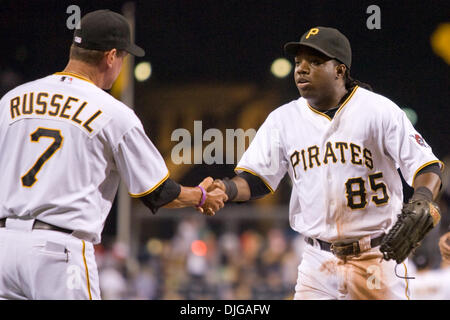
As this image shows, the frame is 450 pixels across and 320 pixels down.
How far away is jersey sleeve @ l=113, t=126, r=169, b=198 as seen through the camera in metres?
3.27

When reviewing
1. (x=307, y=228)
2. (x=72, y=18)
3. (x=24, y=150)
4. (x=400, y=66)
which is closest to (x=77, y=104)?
(x=24, y=150)

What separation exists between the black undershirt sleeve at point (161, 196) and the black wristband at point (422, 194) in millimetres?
1211

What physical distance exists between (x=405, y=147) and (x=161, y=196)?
1.35 metres

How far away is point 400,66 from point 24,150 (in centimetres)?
597

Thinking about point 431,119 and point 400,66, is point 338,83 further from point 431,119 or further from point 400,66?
point 431,119

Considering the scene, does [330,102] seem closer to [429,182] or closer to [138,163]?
[429,182]

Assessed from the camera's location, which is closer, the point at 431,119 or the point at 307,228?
the point at 307,228

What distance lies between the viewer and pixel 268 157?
13.9 feet

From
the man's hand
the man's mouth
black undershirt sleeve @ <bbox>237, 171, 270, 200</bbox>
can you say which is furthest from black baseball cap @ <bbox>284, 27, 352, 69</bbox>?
the man's hand

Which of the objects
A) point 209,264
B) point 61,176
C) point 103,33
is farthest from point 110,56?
point 209,264

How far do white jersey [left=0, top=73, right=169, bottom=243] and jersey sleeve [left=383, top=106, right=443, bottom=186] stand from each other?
1.35 m

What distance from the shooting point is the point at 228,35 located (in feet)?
28.9

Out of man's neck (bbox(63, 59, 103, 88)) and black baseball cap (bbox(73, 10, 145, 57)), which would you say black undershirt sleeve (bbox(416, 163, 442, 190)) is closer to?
black baseball cap (bbox(73, 10, 145, 57))

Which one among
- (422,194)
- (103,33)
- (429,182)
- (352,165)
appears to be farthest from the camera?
(352,165)
